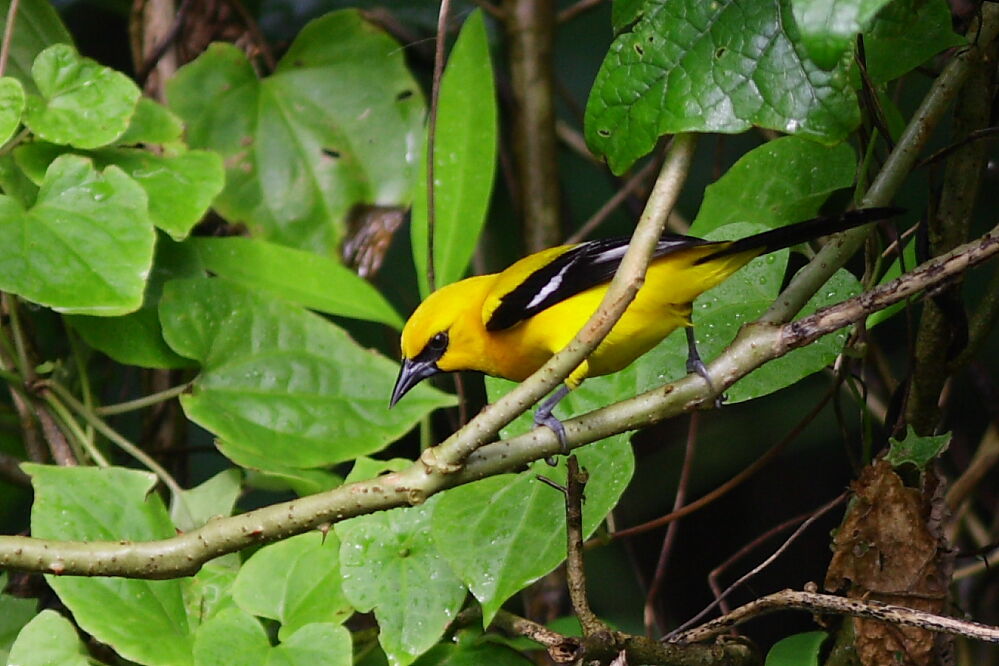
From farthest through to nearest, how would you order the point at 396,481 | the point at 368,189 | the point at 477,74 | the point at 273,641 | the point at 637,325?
1. the point at 368,189
2. the point at 477,74
3. the point at 273,641
4. the point at 637,325
5. the point at 396,481

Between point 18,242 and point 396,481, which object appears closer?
point 396,481

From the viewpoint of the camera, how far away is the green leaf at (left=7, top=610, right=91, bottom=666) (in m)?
1.27

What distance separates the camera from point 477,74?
73.5 inches

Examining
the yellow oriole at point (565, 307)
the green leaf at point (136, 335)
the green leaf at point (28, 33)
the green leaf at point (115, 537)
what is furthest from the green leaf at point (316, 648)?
the green leaf at point (28, 33)

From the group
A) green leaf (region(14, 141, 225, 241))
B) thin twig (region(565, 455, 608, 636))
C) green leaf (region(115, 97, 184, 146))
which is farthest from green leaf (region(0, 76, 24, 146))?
thin twig (region(565, 455, 608, 636))

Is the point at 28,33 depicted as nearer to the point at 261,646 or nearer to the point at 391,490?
the point at 261,646

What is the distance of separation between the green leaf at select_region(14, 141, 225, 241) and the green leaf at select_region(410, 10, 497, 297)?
391 mm

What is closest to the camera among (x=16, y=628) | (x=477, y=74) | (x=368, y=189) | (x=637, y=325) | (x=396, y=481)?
(x=396, y=481)

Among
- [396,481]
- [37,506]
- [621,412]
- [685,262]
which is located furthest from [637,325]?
[37,506]

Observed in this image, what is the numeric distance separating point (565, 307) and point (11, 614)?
38.5 inches

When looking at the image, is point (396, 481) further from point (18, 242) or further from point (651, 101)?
point (18, 242)

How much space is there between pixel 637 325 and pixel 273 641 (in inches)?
27.1

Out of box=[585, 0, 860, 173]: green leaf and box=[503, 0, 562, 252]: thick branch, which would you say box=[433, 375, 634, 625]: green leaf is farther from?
box=[503, 0, 562, 252]: thick branch

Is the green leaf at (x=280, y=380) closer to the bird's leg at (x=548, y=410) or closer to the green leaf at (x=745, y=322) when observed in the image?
the bird's leg at (x=548, y=410)
